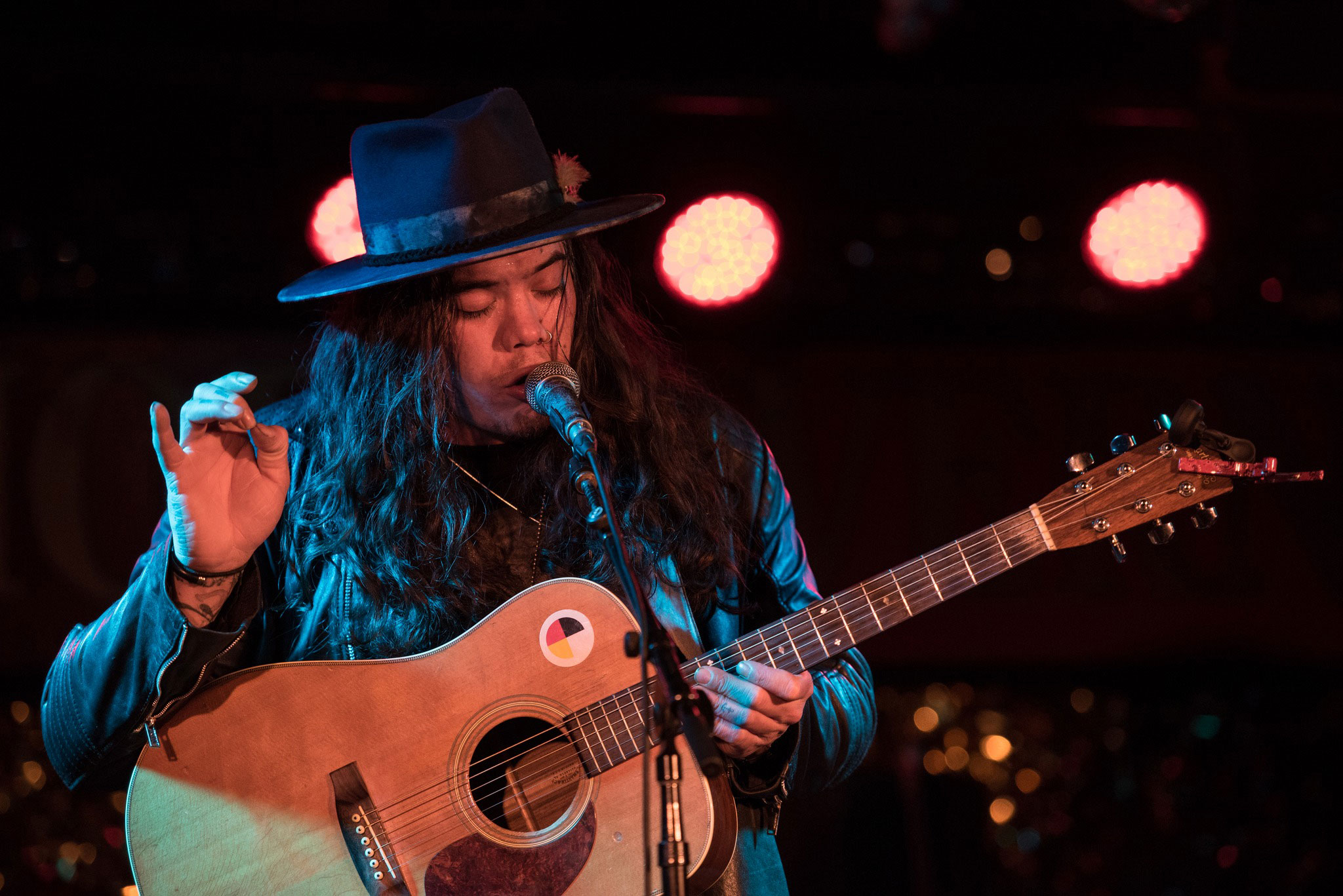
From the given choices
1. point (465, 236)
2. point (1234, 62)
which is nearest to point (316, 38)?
point (465, 236)

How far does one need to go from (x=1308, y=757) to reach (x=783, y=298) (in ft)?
10.3

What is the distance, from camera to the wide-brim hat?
2.21 meters

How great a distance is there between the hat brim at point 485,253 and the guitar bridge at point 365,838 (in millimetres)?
999

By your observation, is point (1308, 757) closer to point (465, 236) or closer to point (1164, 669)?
point (1164, 669)

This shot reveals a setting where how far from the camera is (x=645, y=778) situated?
78.4 inches

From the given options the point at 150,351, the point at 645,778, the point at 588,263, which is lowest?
the point at 645,778

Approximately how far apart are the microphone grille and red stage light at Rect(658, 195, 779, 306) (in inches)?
93.5

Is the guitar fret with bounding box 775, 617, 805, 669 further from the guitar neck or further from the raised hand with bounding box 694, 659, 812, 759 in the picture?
the raised hand with bounding box 694, 659, 812, 759

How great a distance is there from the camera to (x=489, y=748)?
2129mm

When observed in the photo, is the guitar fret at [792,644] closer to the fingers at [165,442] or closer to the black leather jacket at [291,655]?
the black leather jacket at [291,655]

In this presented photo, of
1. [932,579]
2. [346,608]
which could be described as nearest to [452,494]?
[346,608]

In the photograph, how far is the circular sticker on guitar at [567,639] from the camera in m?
2.08

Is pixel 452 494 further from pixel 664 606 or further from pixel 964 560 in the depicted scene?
pixel 964 560

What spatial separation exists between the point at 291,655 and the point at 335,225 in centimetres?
230
